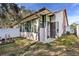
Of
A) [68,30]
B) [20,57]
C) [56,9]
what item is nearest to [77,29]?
[68,30]

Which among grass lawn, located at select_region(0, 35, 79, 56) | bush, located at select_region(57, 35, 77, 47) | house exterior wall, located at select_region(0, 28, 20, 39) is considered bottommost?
grass lawn, located at select_region(0, 35, 79, 56)

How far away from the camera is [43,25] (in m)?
1.48

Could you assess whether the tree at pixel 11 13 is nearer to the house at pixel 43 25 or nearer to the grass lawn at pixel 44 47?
the house at pixel 43 25

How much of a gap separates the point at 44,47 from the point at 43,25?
18cm

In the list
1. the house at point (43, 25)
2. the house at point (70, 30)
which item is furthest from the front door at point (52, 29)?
the house at point (70, 30)

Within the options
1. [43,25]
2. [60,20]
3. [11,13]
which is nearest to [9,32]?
[11,13]

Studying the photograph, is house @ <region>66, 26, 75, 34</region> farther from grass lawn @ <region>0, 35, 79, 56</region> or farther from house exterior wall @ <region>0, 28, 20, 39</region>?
house exterior wall @ <region>0, 28, 20, 39</region>

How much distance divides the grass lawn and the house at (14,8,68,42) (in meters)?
0.05

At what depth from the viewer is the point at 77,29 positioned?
1456mm

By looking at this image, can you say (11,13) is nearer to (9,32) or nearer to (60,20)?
(9,32)

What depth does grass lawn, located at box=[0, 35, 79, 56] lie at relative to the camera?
1.44 meters

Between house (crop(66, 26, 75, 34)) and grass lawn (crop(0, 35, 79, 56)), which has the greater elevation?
house (crop(66, 26, 75, 34))

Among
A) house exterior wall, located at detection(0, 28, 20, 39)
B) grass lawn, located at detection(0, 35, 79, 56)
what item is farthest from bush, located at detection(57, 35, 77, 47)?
house exterior wall, located at detection(0, 28, 20, 39)

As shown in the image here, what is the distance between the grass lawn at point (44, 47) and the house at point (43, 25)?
0.05 m
